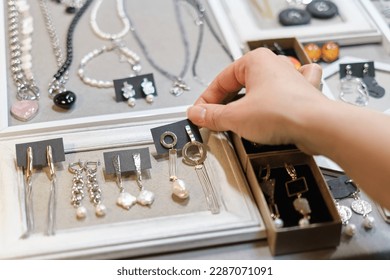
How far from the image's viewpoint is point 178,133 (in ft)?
3.50

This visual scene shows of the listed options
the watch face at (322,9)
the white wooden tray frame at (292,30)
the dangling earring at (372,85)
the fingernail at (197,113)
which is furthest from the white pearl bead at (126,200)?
the watch face at (322,9)

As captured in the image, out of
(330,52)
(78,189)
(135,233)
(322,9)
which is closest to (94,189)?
(78,189)

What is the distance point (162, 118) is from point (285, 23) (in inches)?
20.6

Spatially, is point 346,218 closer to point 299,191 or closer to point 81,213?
point 299,191

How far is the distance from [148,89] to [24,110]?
292 millimetres

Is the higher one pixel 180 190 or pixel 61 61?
pixel 61 61

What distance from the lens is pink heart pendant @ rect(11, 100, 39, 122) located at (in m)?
1.14

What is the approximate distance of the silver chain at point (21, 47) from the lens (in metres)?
1.22

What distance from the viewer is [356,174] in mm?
822

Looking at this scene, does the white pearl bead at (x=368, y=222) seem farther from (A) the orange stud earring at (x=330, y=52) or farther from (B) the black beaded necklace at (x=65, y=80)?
(B) the black beaded necklace at (x=65, y=80)

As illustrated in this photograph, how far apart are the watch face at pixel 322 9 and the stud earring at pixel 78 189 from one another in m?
0.85
